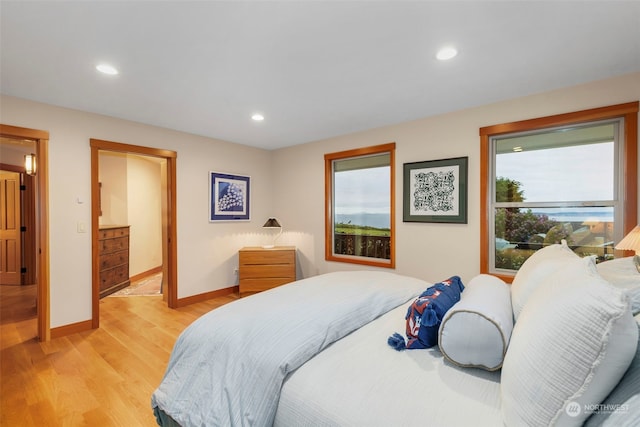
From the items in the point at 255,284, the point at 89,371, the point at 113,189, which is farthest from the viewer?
the point at 113,189

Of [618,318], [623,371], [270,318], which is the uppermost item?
[618,318]

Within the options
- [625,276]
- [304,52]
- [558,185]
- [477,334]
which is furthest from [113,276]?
[558,185]

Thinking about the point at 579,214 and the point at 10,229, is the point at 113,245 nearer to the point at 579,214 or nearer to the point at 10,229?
the point at 10,229

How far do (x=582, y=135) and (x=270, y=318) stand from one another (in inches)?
123

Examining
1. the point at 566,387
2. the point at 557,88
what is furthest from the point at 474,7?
the point at 566,387

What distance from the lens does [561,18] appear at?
5.35 ft

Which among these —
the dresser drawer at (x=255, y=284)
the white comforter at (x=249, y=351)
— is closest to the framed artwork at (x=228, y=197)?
the dresser drawer at (x=255, y=284)

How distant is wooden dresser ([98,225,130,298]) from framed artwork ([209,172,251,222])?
177cm

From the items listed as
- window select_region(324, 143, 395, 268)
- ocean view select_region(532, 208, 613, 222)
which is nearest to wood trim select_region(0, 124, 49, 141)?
window select_region(324, 143, 395, 268)

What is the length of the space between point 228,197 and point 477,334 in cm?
399

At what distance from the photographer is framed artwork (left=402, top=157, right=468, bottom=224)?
10.1 ft

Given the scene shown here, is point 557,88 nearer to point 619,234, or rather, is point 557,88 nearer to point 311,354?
point 619,234

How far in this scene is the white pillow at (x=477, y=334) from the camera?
99 centimetres

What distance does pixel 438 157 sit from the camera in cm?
324
